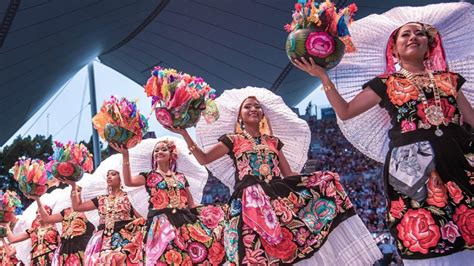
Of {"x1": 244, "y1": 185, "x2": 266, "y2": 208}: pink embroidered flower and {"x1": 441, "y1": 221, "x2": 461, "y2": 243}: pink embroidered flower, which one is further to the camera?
{"x1": 244, "y1": 185, "x2": 266, "y2": 208}: pink embroidered flower

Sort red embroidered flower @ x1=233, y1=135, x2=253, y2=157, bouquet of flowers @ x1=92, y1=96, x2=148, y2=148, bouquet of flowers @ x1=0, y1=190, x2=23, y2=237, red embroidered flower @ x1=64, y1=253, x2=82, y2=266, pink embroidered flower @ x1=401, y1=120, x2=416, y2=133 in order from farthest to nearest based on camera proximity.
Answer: bouquet of flowers @ x1=0, y1=190, x2=23, y2=237, red embroidered flower @ x1=64, y1=253, x2=82, y2=266, bouquet of flowers @ x1=92, y1=96, x2=148, y2=148, red embroidered flower @ x1=233, y1=135, x2=253, y2=157, pink embroidered flower @ x1=401, y1=120, x2=416, y2=133

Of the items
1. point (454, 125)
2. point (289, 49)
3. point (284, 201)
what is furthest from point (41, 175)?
point (454, 125)

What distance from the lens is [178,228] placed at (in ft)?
17.3

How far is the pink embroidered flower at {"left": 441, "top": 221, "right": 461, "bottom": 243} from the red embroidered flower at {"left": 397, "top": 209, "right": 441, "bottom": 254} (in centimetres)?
2

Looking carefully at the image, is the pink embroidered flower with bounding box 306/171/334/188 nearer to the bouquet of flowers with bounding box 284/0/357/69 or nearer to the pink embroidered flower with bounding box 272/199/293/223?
the pink embroidered flower with bounding box 272/199/293/223

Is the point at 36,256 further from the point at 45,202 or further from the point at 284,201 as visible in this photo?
the point at 284,201

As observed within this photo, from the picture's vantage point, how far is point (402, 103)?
3094mm

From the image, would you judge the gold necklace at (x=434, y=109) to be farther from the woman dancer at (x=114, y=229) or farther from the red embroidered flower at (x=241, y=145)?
the woman dancer at (x=114, y=229)

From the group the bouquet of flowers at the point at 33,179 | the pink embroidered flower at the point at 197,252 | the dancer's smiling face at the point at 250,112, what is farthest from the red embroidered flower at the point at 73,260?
the dancer's smiling face at the point at 250,112

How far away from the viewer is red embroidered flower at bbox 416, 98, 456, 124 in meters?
3.02

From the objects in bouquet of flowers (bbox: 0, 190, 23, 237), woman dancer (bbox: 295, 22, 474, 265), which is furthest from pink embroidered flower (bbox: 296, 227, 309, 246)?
bouquet of flowers (bbox: 0, 190, 23, 237)

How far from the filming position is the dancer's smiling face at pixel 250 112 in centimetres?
465

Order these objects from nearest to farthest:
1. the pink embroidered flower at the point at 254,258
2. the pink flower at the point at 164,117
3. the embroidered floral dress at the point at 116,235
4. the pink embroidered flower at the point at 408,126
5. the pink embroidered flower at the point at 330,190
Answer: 1. the pink embroidered flower at the point at 408,126
2. the pink embroidered flower at the point at 254,258
3. the pink embroidered flower at the point at 330,190
4. the pink flower at the point at 164,117
5. the embroidered floral dress at the point at 116,235

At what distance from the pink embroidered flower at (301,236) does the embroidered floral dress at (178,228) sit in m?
1.24
